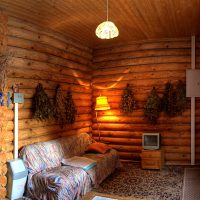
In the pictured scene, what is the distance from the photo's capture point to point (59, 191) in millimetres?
3484

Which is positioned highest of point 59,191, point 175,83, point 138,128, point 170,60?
point 170,60

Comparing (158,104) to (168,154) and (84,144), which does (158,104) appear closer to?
(168,154)

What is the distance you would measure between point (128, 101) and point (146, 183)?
81.6 inches

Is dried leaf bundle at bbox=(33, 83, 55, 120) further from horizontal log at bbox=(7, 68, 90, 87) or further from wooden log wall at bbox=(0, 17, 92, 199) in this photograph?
horizontal log at bbox=(7, 68, 90, 87)

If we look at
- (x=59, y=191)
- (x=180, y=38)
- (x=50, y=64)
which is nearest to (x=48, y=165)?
(x=59, y=191)

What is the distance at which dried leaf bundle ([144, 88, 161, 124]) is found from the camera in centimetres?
577

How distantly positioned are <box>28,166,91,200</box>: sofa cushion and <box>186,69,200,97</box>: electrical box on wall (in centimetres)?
303

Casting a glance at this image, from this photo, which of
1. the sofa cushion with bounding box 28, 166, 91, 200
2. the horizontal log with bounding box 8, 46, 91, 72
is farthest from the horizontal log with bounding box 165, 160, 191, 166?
the horizontal log with bounding box 8, 46, 91, 72

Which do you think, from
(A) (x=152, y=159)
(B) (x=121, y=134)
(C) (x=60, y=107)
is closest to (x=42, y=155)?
(C) (x=60, y=107)

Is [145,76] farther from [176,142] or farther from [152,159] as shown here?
[152,159]

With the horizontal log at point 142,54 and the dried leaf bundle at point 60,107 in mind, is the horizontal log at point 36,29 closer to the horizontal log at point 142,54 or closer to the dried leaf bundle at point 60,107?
the horizontal log at point 142,54

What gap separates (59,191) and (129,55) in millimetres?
3740

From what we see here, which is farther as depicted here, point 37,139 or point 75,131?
point 75,131

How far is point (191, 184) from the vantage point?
4438 millimetres
